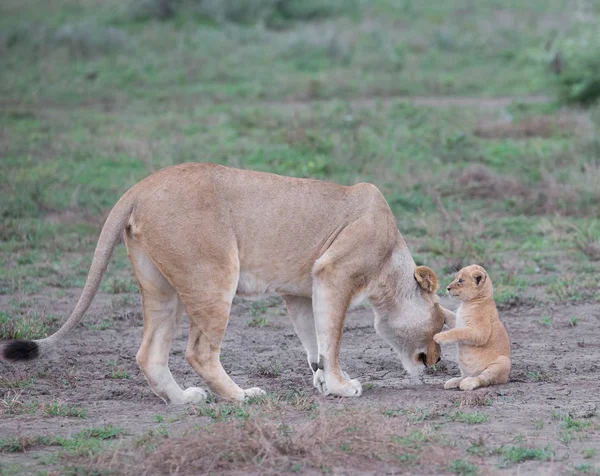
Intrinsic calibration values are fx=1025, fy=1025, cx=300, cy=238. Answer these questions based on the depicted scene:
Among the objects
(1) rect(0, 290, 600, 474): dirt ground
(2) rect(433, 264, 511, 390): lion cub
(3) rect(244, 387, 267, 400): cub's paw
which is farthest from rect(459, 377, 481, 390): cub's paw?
(3) rect(244, 387, 267, 400): cub's paw

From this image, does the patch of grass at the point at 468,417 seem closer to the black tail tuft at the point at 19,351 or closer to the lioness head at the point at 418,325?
the lioness head at the point at 418,325

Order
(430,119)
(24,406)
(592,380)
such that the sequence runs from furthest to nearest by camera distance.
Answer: (430,119) → (592,380) → (24,406)

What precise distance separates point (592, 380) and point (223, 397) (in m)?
2.15

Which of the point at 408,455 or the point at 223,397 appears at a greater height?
the point at 408,455

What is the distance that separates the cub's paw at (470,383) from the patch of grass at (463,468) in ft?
4.69

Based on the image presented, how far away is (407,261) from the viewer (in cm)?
600

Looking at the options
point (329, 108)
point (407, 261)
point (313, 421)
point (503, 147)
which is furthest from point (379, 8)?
point (313, 421)

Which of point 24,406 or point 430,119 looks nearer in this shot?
point 24,406

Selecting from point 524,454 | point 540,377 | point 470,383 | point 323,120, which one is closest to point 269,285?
point 470,383

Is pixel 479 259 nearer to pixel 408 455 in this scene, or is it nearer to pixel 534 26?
pixel 408 455

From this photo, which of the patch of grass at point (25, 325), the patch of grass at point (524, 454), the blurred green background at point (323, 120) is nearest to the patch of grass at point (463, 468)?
the patch of grass at point (524, 454)

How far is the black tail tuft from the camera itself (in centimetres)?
529

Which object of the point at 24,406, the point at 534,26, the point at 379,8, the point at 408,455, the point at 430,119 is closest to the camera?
the point at 408,455

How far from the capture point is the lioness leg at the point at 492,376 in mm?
5777
